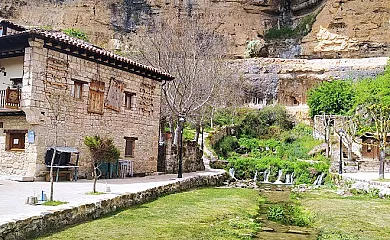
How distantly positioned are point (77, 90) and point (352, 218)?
35.1ft

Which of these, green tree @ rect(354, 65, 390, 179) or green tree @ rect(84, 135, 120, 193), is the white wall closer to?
green tree @ rect(84, 135, 120, 193)

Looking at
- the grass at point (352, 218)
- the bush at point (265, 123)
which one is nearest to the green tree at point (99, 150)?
the grass at point (352, 218)

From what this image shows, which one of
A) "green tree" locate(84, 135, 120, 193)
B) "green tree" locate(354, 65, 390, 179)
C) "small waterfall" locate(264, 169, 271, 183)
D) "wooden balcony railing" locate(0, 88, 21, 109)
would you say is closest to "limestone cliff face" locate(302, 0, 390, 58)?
"green tree" locate(354, 65, 390, 179)

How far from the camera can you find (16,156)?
14820mm

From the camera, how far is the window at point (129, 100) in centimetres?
1858

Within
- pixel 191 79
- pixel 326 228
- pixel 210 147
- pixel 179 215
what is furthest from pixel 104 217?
pixel 210 147

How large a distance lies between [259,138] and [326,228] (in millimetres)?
27755

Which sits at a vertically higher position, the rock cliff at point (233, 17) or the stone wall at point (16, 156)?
the rock cliff at point (233, 17)

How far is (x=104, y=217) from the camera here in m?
9.48

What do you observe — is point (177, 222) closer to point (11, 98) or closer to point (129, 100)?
point (11, 98)

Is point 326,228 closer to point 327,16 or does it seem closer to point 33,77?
point 33,77

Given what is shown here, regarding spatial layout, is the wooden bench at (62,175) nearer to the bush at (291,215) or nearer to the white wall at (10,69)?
the white wall at (10,69)

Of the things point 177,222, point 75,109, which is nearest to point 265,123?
point 75,109

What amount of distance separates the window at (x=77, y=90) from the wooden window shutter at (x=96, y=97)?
40 centimetres
